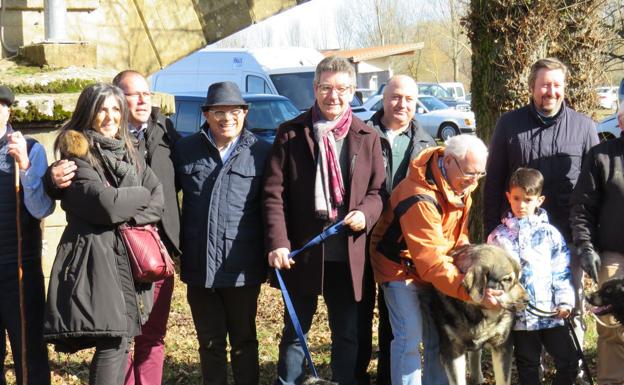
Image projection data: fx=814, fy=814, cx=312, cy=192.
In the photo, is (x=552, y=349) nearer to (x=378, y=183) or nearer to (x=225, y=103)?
(x=378, y=183)

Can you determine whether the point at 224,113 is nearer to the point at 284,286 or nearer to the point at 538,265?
the point at 284,286

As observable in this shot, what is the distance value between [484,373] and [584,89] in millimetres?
2429

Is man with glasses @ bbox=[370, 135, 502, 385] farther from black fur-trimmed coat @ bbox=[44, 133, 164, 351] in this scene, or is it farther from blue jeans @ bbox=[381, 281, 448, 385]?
black fur-trimmed coat @ bbox=[44, 133, 164, 351]

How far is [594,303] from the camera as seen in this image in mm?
4570

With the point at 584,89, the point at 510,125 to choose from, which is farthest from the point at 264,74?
the point at 510,125

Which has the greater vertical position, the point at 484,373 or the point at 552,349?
the point at 552,349

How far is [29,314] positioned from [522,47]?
156 inches

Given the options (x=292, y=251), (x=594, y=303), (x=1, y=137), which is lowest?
(x=594, y=303)

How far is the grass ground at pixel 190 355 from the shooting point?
6.05 m

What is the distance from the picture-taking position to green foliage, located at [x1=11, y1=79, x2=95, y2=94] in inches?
247

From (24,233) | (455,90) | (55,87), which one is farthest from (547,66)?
(455,90)

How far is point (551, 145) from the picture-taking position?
4988mm

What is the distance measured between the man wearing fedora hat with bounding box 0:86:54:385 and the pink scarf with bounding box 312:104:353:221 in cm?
152

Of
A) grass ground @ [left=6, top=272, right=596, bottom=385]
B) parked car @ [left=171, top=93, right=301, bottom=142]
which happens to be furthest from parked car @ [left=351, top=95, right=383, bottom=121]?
grass ground @ [left=6, top=272, right=596, bottom=385]
